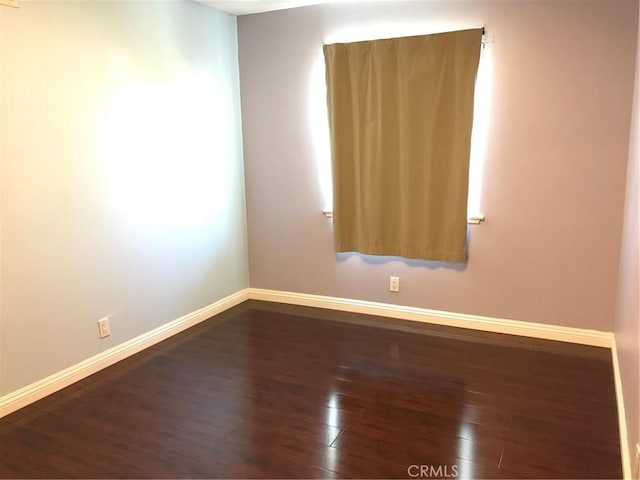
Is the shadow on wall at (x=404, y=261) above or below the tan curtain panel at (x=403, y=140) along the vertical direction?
below

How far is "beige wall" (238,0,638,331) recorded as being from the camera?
3.11 metres

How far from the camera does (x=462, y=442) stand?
2305mm

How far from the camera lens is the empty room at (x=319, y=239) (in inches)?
94.3

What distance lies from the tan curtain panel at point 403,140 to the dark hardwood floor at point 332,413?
2.42 feet

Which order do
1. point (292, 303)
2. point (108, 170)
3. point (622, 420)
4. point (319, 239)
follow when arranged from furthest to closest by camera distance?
point (292, 303), point (319, 239), point (108, 170), point (622, 420)

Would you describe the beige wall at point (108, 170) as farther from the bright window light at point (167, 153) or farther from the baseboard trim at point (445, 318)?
the baseboard trim at point (445, 318)

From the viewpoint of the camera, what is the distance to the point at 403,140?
3572 millimetres

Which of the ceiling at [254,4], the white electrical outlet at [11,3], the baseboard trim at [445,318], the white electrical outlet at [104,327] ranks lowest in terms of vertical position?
the baseboard trim at [445,318]

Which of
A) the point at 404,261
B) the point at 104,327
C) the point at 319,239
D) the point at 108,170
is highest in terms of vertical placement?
the point at 108,170

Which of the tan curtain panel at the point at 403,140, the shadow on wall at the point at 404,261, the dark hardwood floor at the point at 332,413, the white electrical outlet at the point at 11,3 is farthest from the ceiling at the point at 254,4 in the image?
the dark hardwood floor at the point at 332,413

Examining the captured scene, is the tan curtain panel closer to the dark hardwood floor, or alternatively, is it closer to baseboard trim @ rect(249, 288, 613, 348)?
baseboard trim @ rect(249, 288, 613, 348)

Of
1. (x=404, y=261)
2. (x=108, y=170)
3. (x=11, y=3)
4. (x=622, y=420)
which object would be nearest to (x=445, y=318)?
(x=404, y=261)

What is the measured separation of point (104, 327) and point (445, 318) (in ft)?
7.59

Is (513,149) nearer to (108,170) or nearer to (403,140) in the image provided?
(403,140)
